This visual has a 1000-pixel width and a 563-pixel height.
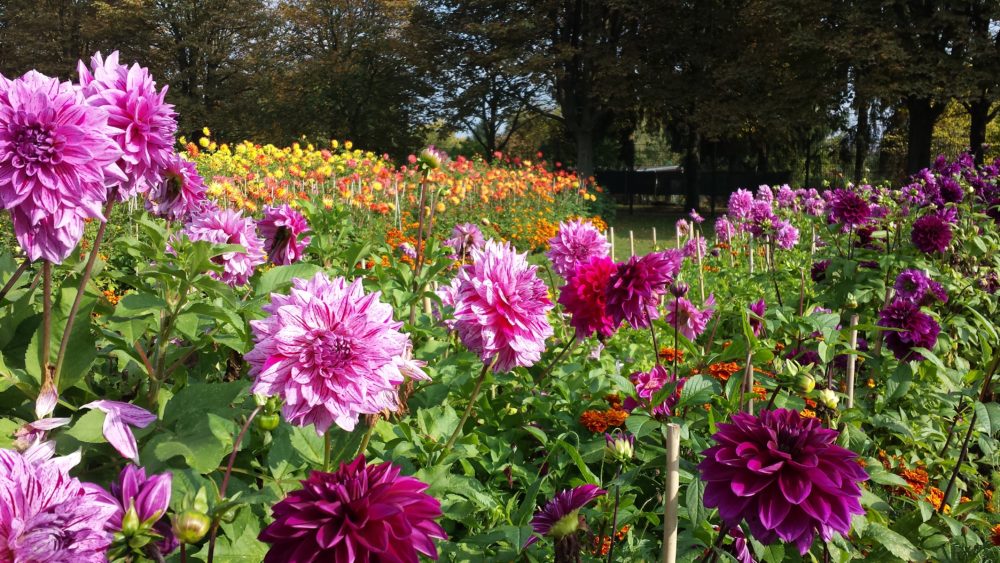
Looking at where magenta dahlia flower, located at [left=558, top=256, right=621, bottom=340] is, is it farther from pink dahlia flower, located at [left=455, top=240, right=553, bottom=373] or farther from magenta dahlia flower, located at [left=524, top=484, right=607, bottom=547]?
magenta dahlia flower, located at [left=524, top=484, right=607, bottom=547]

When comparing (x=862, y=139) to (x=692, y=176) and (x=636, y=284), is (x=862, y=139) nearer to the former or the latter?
(x=692, y=176)

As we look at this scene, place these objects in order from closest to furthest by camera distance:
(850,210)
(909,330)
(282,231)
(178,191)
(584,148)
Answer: (178,191) → (282,231) → (909,330) → (850,210) → (584,148)

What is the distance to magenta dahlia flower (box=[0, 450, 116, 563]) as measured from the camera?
688 millimetres

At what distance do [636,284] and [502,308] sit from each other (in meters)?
0.40

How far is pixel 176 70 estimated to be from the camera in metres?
28.6

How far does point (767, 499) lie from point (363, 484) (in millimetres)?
570

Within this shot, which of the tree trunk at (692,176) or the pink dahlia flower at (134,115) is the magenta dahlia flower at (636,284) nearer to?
the pink dahlia flower at (134,115)

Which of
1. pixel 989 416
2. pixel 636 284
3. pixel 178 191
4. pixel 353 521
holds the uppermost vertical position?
pixel 178 191

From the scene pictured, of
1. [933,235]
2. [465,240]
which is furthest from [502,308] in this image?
[933,235]

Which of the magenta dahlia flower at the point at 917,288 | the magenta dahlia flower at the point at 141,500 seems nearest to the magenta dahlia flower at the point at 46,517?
the magenta dahlia flower at the point at 141,500

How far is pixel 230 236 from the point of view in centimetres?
182

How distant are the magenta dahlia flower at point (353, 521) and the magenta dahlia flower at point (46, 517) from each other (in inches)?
6.9

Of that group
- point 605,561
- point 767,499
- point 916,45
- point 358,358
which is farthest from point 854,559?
point 916,45

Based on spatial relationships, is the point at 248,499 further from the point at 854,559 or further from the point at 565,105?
the point at 565,105
